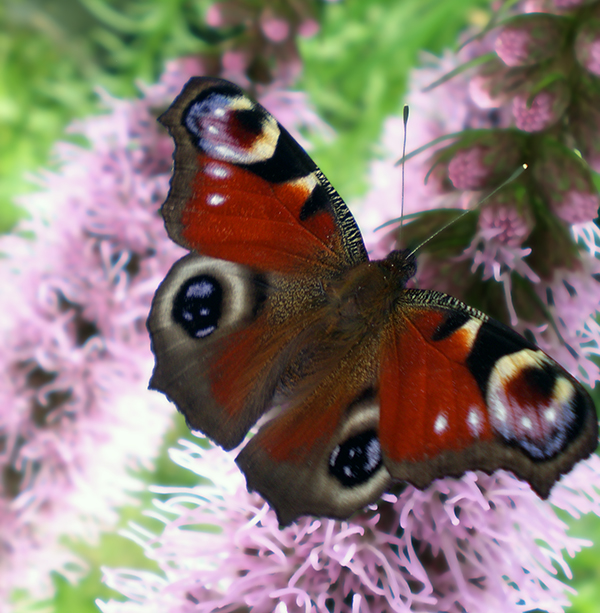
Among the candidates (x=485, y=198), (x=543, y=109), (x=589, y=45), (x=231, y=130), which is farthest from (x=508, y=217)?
(x=231, y=130)

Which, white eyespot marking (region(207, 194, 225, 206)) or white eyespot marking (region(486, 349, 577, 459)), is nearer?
white eyespot marking (region(486, 349, 577, 459))

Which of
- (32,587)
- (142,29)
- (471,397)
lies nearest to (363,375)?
(471,397)

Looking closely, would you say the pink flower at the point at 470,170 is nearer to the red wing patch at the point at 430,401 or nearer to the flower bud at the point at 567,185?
the flower bud at the point at 567,185

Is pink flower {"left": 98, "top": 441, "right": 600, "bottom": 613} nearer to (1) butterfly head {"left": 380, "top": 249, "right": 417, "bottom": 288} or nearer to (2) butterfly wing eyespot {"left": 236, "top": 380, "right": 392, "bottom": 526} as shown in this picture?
(2) butterfly wing eyespot {"left": 236, "top": 380, "right": 392, "bottom": 526}

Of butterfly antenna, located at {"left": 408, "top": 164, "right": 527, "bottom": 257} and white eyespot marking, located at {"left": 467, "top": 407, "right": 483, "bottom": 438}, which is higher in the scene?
butterfly antenna, located at {"left": 408, "top": 164, "right": 527, "bottom": 257}

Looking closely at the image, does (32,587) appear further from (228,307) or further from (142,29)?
(142,29)

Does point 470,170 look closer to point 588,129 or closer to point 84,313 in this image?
point 588,129

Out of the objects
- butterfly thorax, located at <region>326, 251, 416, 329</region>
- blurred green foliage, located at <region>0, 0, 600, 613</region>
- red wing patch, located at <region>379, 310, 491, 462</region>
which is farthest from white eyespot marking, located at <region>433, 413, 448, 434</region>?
blurred green foliage, located at <region>0, 0, 600, 613</region>

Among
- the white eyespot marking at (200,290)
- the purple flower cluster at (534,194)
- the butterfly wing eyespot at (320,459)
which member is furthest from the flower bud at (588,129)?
the white eyespot marking at (200,290)
